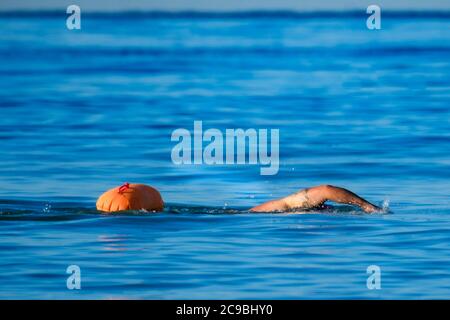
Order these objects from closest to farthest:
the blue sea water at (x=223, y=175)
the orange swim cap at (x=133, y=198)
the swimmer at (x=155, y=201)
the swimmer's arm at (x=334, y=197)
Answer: the blue sea water at (x=223, y=175), the swimmer's arm at (x=334, y=197), the swimmer at (x=155, y=201), the orange swim cap at (x=133, y=198)

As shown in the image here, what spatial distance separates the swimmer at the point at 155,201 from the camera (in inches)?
730

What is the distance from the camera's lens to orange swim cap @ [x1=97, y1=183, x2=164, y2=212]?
1886 cm

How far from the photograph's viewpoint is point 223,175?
77.2 feet

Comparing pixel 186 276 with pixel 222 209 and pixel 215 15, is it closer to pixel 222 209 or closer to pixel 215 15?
pixel 222 209

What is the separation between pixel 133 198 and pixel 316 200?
2.12 m

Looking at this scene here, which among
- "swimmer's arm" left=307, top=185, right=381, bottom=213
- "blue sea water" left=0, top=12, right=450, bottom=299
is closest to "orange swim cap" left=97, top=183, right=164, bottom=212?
"blue sea water" left=0, top=12, right=450, bottom=299

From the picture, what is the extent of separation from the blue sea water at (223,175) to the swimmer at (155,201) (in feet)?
0.44

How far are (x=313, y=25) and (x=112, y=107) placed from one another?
45.4 metres

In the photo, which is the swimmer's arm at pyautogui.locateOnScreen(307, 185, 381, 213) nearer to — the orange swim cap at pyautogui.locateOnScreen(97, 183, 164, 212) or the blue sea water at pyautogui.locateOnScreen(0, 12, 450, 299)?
the blue sea water at pyautogui.locateOnScreen(0, 12, 450, 299)

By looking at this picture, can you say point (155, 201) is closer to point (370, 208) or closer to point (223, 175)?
point (370, 208)

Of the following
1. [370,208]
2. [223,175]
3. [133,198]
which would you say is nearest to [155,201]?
[133,198]

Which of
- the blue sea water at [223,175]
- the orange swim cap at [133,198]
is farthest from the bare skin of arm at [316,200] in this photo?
the orange swim cap at [133,198]

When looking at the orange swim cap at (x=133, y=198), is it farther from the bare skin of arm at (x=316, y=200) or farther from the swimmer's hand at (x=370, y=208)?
the swimmer's hand at (x=370, y=208)

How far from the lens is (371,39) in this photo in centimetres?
6506
